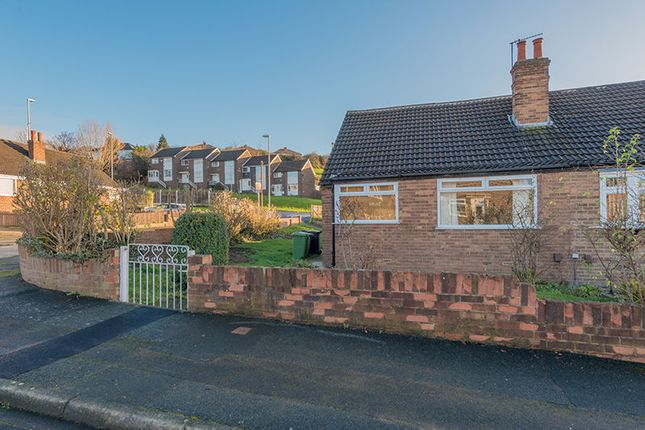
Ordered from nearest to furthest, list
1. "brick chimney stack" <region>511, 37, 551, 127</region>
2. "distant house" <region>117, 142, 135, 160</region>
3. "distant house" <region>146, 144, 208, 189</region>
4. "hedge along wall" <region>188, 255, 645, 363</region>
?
"hedge along wall" <region>188, 255, 645, 363</region>, "brick chimney stack" <region>511, 37, 551, 127</region>, "distant house" <region>146, 144, 208, 189</region>, "distant house" <region>117, 142, 135, 160</region>

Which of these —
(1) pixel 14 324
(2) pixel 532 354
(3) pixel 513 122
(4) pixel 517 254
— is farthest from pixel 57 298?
(3) pixel 513 122

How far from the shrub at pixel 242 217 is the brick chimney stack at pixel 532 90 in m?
9.82

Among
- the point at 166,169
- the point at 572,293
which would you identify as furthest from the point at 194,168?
the point at 572,293

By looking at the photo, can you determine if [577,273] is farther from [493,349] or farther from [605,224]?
[493,349]

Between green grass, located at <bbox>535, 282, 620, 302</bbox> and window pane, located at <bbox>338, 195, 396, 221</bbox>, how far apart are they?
150 inches

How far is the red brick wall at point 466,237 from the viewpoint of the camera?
8.30 meters

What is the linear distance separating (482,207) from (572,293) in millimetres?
2731

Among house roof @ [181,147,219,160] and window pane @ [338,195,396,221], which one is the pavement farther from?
house roof @ [181,147,219,160]

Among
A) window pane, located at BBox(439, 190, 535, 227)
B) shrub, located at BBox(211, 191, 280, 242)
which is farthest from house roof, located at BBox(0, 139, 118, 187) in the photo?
window pane, located at BBox(439, 190, 535, 227)

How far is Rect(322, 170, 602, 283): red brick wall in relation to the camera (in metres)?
8.30

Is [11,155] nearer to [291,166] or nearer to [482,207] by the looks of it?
[482,207]

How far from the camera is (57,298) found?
5.92m

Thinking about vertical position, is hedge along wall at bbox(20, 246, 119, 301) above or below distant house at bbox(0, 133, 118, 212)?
below

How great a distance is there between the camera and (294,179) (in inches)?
2473
